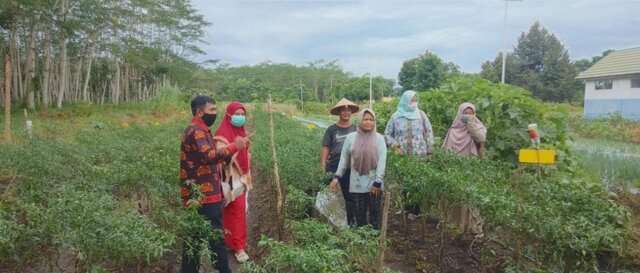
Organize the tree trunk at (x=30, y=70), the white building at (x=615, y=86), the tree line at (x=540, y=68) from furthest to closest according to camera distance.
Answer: the tree line at (x=540, y=68) → the white building at (x=615, y=86) → the tree trunk at (x=30, y=70)

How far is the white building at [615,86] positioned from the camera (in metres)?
23.8

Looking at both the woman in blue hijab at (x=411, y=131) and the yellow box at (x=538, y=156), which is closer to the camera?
the yellow box at (x=538, y=156)

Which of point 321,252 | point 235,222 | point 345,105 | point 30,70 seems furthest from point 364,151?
point 30,70

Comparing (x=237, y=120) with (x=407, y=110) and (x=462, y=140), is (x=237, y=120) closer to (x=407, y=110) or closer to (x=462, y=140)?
(x=407, y=110)

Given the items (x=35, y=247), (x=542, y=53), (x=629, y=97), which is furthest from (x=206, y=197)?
(x=542, y=53)

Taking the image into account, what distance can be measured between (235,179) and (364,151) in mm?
1236

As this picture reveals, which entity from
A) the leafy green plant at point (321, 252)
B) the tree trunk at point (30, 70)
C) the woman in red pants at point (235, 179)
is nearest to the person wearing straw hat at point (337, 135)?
the woman in red pants at point (235, 179)

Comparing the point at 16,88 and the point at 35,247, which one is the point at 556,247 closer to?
the point at 35,247

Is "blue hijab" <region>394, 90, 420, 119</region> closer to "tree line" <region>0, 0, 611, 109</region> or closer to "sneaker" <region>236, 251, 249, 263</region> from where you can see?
"sneaker" <region>236, 251, 249, 263</region>

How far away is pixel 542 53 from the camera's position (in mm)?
40031

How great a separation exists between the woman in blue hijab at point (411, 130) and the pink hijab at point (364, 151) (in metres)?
0.84

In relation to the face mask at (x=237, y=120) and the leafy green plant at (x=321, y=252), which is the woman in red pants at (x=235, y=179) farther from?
the leafy green plant at (x=321, y=252)

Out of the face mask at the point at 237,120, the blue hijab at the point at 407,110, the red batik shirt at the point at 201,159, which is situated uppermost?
the blue hijab at the point at 407,110

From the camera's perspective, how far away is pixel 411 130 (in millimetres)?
4961
